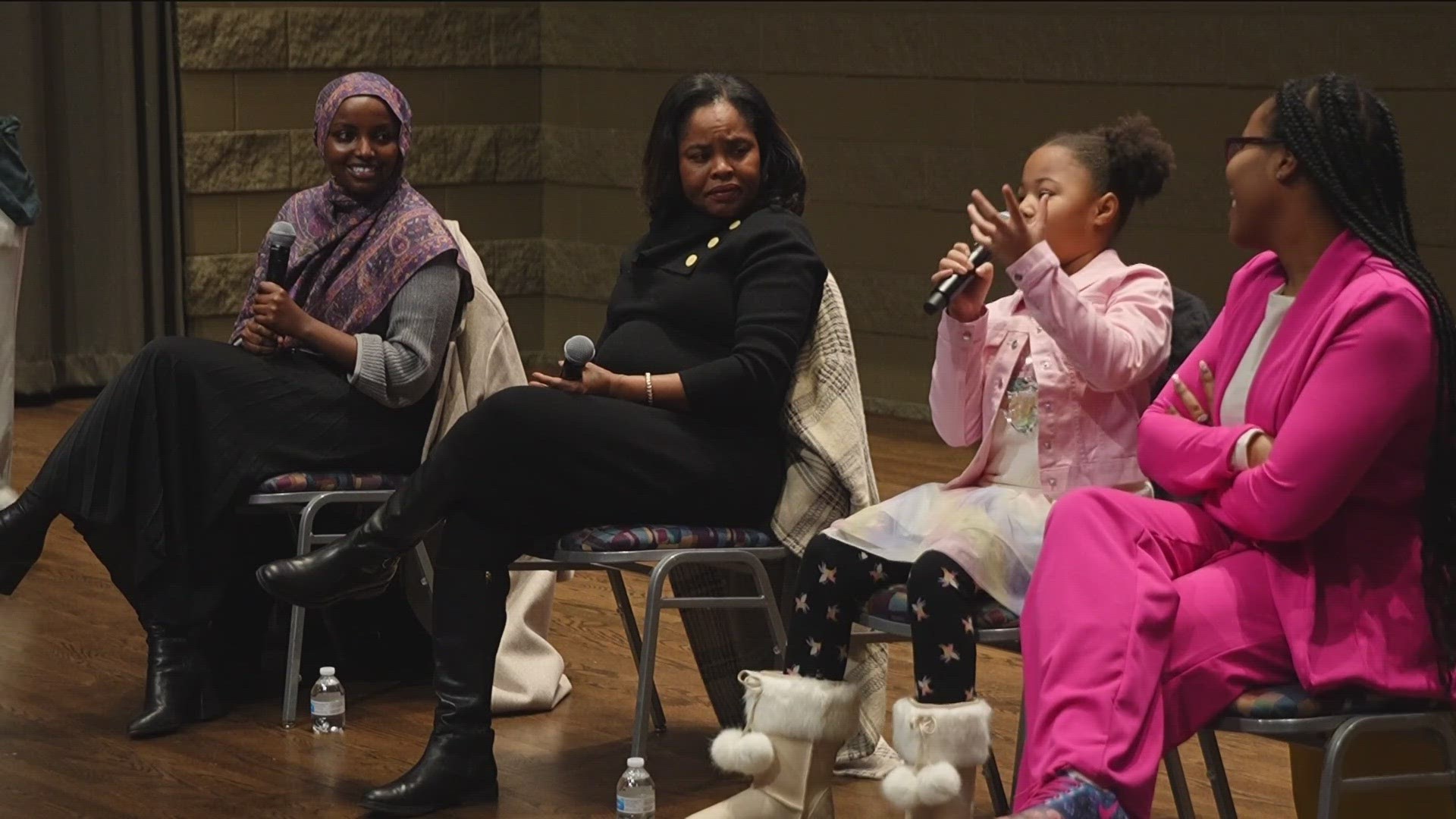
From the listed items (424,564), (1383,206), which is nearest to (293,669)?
(424,564)

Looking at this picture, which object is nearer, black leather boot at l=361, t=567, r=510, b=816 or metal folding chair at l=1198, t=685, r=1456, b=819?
metal folding chair at l=1198, t=685, r=1456, b=819

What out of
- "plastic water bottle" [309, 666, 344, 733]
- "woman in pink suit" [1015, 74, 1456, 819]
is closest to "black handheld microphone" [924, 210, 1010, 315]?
"woman in pink suit" [1015, 74, 1456, 819]

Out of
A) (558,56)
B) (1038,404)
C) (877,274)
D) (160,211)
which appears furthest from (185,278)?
(1038,404)

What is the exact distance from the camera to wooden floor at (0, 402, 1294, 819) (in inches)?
125

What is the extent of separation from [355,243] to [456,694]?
3.40 feet

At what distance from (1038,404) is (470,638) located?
34.7 inches

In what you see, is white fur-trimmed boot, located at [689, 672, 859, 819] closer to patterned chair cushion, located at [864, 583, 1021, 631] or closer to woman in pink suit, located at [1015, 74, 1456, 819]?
patterned chair cushion, located at [864, 583, 1021, 631]

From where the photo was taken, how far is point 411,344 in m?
3.60

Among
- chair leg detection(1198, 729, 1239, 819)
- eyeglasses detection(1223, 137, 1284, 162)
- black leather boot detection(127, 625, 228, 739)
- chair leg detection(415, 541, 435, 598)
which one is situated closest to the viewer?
eyeglasses detection(1223, 137, 1284, 162)

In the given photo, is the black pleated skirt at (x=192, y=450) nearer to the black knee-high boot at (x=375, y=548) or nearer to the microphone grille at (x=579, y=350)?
the black knee-high boot at (x=375, y=548)

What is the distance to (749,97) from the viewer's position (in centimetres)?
329

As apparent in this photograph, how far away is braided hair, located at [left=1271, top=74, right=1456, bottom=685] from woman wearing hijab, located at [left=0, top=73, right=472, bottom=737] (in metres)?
1.69

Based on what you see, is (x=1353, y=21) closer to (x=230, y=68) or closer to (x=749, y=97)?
(x=749, y=97)

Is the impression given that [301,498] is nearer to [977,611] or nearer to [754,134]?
[754,134]
